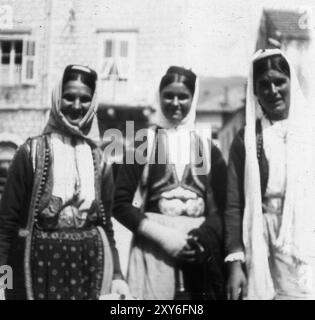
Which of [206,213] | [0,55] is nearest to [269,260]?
[206,213]

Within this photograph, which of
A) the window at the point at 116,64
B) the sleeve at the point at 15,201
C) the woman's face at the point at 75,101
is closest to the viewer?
the sleeve at the point at 15,201

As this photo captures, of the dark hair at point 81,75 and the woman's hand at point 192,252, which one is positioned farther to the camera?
the dark hair at point 81,75

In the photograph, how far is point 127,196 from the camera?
11.0ft

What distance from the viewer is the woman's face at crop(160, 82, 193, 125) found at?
11.0 feet

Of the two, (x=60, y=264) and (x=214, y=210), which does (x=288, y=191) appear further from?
(x=60, y=264)

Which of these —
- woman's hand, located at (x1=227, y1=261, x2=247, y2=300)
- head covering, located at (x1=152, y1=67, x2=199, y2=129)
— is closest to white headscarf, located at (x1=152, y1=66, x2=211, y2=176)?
head covering, located at (x1=152, y1=67, x2=199, y2=129)

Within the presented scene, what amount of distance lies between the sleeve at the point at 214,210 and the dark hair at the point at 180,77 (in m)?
0.43

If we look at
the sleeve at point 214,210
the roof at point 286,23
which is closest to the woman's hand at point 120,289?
the sleeve at point 214,210

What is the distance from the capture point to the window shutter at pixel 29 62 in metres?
3.59

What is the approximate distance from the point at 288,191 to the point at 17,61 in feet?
6.60

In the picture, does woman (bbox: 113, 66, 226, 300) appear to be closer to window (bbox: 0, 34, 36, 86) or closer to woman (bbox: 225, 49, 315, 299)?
woman (bbox: 225, 49, 315, 299)

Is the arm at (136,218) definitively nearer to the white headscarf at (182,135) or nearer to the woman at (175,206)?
the woman at (175,206)

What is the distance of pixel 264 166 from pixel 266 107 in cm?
38

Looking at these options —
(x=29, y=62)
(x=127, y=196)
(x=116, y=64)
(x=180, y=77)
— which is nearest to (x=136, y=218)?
(x=127, y=196)
